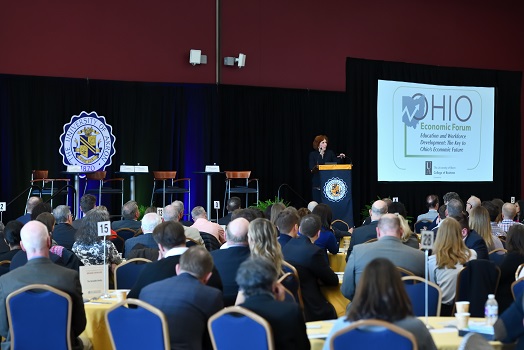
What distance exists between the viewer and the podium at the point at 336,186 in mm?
14289

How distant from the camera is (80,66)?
15555mm

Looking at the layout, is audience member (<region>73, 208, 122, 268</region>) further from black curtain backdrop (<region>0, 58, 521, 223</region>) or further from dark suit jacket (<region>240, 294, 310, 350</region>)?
black curtain backdrop (<region>0, 58, 521, 223</region>)

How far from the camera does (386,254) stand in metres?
5.68

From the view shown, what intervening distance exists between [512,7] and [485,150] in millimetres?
4172

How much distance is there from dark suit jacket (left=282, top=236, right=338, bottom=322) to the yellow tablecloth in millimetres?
1480

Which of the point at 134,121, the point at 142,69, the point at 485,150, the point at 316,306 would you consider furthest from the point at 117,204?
the point at 316,306

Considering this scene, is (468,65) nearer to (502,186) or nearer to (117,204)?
(502,186)

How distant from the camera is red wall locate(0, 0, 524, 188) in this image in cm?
1535

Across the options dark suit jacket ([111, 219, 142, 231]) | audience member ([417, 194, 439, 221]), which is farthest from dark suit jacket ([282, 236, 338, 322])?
audience member ([417, 194, 439, 221])

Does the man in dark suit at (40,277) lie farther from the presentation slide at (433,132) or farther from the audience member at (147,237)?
the presentation slide at (433,132)

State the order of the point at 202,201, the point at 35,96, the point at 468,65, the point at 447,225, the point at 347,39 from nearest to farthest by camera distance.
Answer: the point at 447,225 < the point at 35,96 < the point at 202,201 < the point at 347,39 < the point at 468,65

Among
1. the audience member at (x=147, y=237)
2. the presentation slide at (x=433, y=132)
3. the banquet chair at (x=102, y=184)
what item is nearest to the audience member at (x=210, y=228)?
the audience member at (x=147, y=237)

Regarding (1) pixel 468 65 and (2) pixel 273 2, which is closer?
(2) pixel 273 2

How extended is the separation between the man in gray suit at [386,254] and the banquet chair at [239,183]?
9.13 meters
